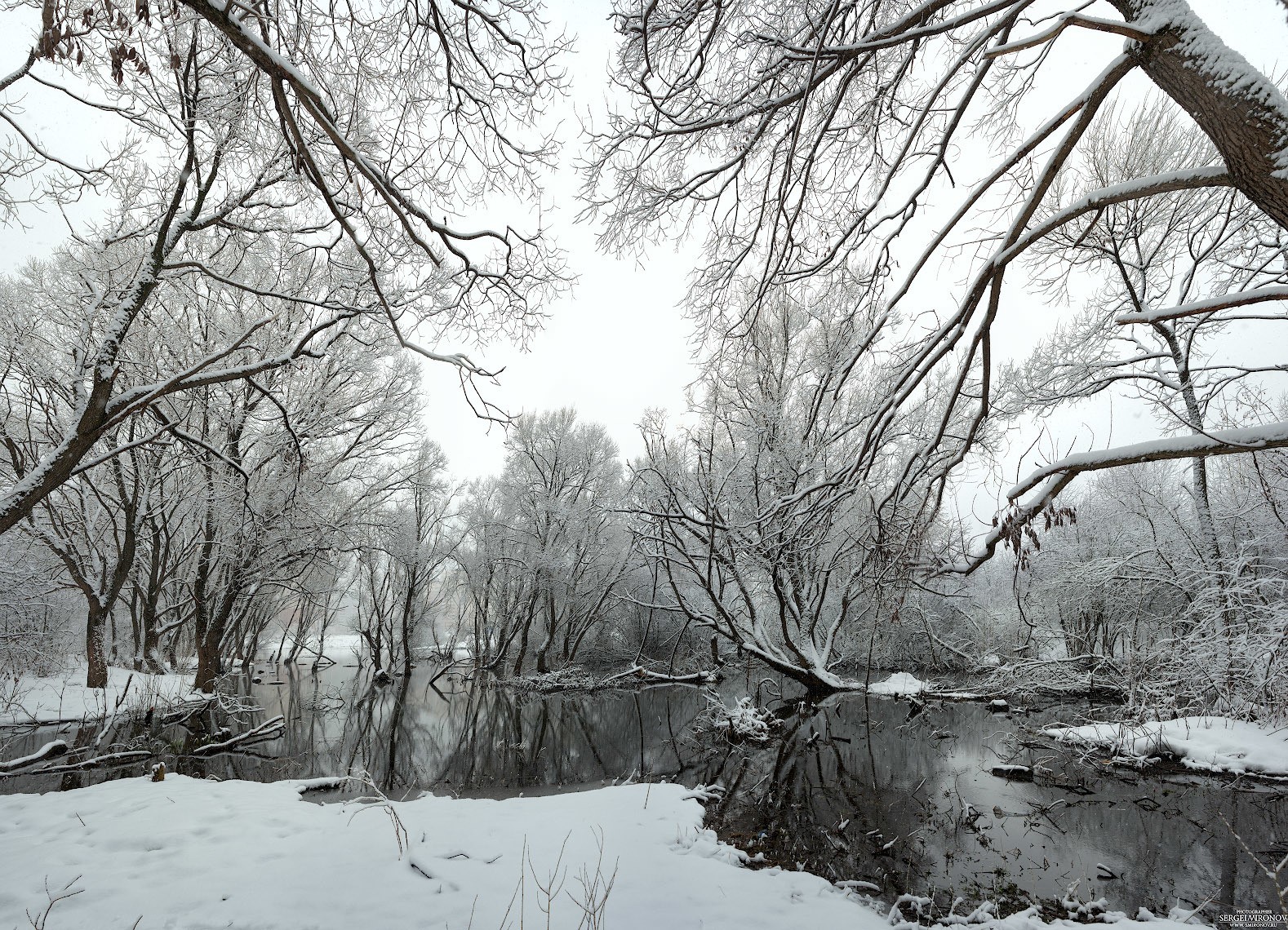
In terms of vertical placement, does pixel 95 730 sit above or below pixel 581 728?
above

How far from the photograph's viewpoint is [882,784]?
7348mm

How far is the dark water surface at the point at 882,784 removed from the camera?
4.80m

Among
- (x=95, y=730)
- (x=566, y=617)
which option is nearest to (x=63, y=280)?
(x=95, y=730)

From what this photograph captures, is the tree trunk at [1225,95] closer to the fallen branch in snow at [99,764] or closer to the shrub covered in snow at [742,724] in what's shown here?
the shrub covered in snow at [742,724]

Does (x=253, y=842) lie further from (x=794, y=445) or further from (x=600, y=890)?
(x=794, y=445)

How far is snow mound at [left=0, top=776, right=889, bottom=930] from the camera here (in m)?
3.31

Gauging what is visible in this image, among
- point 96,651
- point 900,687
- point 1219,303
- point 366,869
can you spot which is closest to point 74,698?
point 96,651

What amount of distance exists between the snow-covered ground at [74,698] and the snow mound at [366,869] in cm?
512

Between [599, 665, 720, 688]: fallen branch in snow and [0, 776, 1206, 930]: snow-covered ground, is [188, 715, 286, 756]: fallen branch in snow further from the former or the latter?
[599, 665, 720, 688]: fallen branch in snow

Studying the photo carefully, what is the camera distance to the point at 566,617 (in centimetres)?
2289

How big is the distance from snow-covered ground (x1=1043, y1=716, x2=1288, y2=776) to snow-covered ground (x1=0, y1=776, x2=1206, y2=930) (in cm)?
580

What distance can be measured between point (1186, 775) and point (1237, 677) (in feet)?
4.76

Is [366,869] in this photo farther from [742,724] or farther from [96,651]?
[96,651]

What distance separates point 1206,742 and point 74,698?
18.9m
